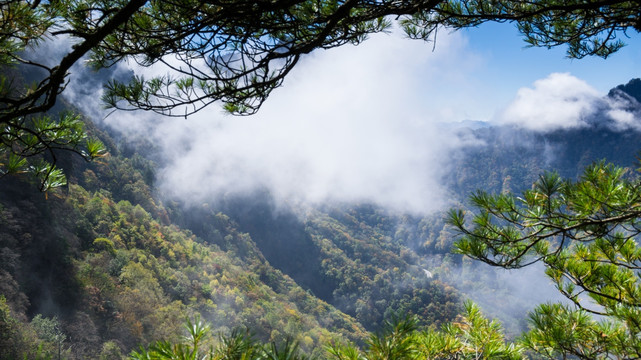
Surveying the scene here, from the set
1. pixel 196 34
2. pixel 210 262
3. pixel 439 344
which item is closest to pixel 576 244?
pixel 439 344

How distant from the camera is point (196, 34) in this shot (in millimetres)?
1117

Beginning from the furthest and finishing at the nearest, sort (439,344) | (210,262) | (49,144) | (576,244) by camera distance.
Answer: (210,262) < (576,244) < (439,344) < (49,144)

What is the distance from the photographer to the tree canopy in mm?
980

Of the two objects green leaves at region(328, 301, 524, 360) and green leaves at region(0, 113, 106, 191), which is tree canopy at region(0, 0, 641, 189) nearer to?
green leaves at region(0, 113, 106, 191)

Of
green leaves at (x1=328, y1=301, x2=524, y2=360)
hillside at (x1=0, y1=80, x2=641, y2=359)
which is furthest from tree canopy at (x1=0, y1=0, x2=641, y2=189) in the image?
green leaves at (x1=328, y1=301, x2=524, y2=360)

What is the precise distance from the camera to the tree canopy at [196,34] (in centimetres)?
98

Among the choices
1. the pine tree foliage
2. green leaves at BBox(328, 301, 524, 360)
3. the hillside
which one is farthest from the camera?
the hillside

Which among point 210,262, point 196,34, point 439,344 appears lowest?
point 439,344

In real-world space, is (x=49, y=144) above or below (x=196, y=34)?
below

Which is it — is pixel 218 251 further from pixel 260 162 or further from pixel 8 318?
pixel 260 162

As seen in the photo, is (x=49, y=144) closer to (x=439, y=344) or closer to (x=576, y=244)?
(x=439, y=344)

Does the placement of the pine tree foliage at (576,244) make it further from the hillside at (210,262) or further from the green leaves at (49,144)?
the green leaves at (49,144)

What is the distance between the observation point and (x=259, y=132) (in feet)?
261

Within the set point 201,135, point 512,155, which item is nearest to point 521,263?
point 201,135
